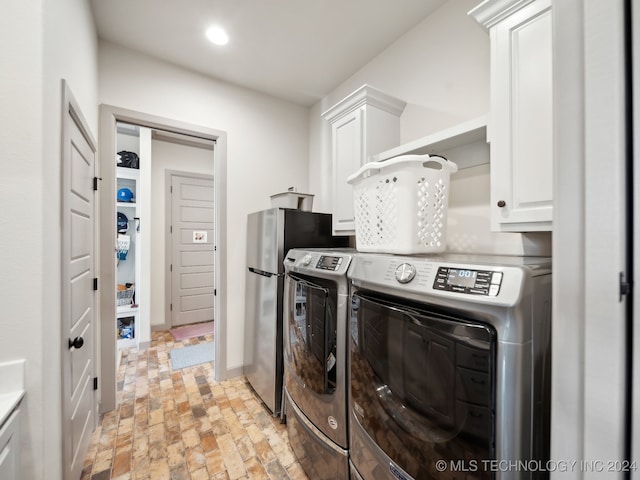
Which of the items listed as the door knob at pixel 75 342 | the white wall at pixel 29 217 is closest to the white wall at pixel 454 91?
the white wall at pixel 29 217

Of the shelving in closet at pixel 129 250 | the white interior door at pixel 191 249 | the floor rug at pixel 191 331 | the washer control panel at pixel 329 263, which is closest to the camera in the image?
the washer control panel at pixel 329 263

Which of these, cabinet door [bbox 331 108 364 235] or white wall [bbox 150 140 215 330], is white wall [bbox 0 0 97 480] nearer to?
cabinet door [bbox 331 108 364 235]

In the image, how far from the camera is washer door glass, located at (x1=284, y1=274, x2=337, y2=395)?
1.31 meters

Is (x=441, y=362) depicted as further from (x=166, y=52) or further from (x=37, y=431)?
(x=166, y=52)

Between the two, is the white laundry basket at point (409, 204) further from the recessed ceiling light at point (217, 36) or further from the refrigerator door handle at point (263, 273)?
the recessed ceiling light at point (217, 36)

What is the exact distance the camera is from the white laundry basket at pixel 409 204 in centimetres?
122

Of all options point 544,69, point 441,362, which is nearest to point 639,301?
point 441,362

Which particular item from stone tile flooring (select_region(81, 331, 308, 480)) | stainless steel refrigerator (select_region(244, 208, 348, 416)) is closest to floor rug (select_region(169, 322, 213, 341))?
stone tile flooring (select_region(81, 331, 308, 480))

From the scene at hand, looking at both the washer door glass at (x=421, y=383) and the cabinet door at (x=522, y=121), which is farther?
the cabinet door at (x=522, y=121)

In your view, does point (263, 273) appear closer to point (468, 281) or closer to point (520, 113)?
point (468, 281)

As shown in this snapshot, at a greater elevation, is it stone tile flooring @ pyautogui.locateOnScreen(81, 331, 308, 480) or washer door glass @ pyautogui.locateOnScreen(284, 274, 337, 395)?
washer door glass @ pyautogui.locateOnScreen(284, 274, 337, 395)

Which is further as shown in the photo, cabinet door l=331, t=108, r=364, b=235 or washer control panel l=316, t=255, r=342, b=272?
cabinet door l=331, t=108, r=364, b=235

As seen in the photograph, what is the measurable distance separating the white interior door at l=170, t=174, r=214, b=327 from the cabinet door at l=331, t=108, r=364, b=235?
111 inches

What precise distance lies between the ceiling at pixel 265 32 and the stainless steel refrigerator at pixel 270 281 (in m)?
1.33
